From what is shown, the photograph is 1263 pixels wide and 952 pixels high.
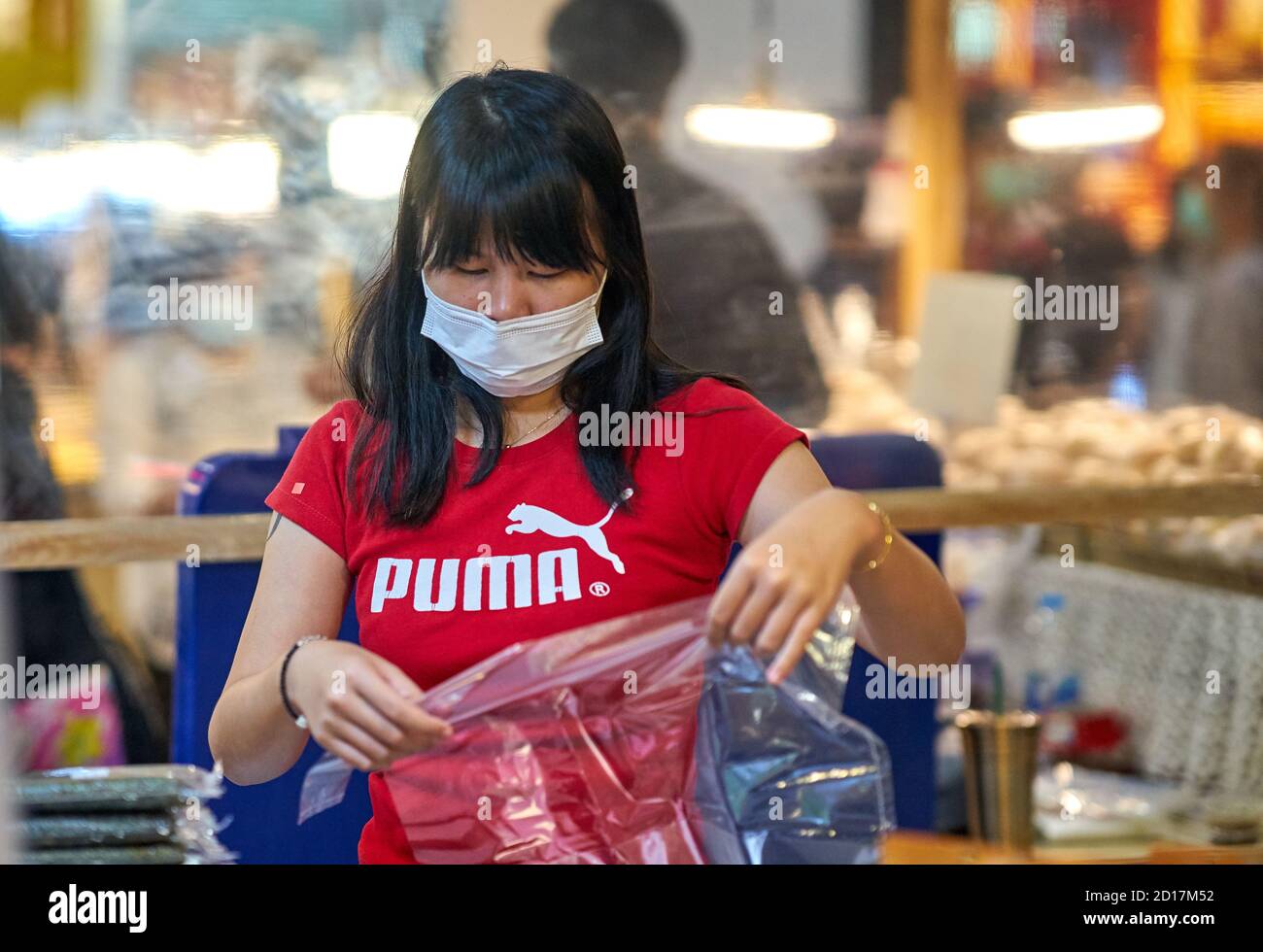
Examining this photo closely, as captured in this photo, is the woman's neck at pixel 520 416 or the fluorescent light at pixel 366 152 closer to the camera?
the woman's neck at pixel 520 416

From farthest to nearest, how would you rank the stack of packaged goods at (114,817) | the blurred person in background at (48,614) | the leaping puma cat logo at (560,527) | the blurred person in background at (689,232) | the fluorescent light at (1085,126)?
the fluorescent light at (1085,126) → the blurred person in background at (689,232) → the blurred person in background at (48,614) → the stack of packaged goods at (114,817) → the leaping puma cat logo at (560,527)

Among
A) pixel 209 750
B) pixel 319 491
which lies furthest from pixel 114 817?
pixel 319 491

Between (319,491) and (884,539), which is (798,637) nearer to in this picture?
(884,539)

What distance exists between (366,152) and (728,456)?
170 centimetres

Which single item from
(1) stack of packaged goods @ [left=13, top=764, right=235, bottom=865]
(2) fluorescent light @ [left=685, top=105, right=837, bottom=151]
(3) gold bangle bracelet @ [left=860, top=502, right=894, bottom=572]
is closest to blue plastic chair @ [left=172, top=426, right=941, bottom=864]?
(1) stack of packaged goods @ [left=13, top=764, right=235, bottom=865]

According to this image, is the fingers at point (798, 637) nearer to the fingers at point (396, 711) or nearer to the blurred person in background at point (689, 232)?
the fingers at point (396, 711)

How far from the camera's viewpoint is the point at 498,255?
42.5 inches

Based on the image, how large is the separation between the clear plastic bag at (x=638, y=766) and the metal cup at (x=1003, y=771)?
1.84 ft

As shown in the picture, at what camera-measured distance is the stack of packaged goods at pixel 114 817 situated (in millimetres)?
1294

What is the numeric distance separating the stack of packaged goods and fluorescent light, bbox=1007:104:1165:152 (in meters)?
2.32

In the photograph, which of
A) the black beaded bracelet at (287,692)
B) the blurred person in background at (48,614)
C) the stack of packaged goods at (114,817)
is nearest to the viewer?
the black beaded bracelet at (287,692)

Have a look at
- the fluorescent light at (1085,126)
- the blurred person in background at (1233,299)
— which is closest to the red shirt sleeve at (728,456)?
the blurred person in background at (1233,299)

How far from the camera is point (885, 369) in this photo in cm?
291
